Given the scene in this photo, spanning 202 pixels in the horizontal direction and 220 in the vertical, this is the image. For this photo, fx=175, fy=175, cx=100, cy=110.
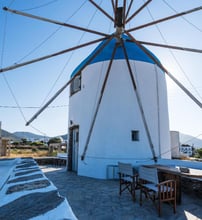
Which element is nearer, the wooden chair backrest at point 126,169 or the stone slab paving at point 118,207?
the stone slab paving at point 118,207

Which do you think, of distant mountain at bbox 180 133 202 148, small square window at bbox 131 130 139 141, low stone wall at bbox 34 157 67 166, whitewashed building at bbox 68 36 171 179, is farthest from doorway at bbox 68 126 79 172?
distant mountain at bbox 180 133 202 148

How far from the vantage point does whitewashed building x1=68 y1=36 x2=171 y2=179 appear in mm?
7332

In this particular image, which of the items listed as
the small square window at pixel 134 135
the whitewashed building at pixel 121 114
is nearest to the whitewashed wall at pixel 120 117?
the whitewashed building at pixel 121 114

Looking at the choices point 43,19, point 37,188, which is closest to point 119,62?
point 43,19

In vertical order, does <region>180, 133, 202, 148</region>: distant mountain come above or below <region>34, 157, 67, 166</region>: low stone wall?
above

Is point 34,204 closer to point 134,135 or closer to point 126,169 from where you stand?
point 126,169

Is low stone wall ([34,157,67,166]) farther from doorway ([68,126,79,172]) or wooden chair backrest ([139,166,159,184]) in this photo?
wooden chair backrest ([139,166,159,184])

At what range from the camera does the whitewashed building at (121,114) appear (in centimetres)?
733

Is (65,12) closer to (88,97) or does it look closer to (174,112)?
(88,97)

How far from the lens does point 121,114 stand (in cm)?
747

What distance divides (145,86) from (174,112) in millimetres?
2361

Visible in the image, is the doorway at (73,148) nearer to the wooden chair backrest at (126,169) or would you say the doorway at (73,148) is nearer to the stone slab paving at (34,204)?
the wooden chair backrest at (126,169)

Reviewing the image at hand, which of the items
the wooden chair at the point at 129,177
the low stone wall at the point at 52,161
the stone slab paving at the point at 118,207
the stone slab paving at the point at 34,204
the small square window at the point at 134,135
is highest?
the small square window at the point at 134,135

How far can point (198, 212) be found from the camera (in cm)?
361
